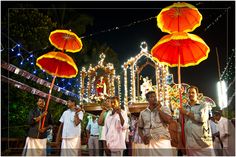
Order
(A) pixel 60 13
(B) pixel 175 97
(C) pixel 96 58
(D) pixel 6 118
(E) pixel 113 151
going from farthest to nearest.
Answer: (C) pixel 96 58 → (A) pixel 60 13 → (B) pixel 175 97 → (D) pixel 6 118 → (E) pixel 113 151

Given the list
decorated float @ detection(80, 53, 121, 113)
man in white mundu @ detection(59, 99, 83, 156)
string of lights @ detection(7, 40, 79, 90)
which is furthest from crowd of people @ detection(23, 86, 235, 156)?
string of lights @ detection(7, 40, 79, 90)

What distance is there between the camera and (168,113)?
5.38 meters

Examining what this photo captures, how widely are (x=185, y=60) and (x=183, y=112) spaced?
2013mm

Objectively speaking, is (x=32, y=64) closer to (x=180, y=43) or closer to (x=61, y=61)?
(x=61, y=61)

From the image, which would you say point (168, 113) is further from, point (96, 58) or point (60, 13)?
point (96, 58)

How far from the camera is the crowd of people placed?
5336 millimetres

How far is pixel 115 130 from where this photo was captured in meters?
6.29

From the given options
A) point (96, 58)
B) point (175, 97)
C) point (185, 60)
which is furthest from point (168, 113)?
point (96, 58)

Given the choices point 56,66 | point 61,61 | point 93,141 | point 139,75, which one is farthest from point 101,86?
point 61,61

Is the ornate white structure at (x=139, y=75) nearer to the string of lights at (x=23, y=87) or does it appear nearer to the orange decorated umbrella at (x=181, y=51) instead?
the string of lights at (x=23, y=87)

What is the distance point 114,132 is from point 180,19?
296cm

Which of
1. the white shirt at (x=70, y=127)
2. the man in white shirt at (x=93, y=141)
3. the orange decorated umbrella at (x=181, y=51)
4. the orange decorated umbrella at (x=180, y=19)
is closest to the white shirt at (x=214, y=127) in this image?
the orange decorated umbrella at (x=181, y=51)

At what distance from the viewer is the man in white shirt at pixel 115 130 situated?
6215mm

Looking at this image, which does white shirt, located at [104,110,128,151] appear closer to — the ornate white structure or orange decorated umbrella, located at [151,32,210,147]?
orange decorated umbrella, located at [151,32,210,147]
